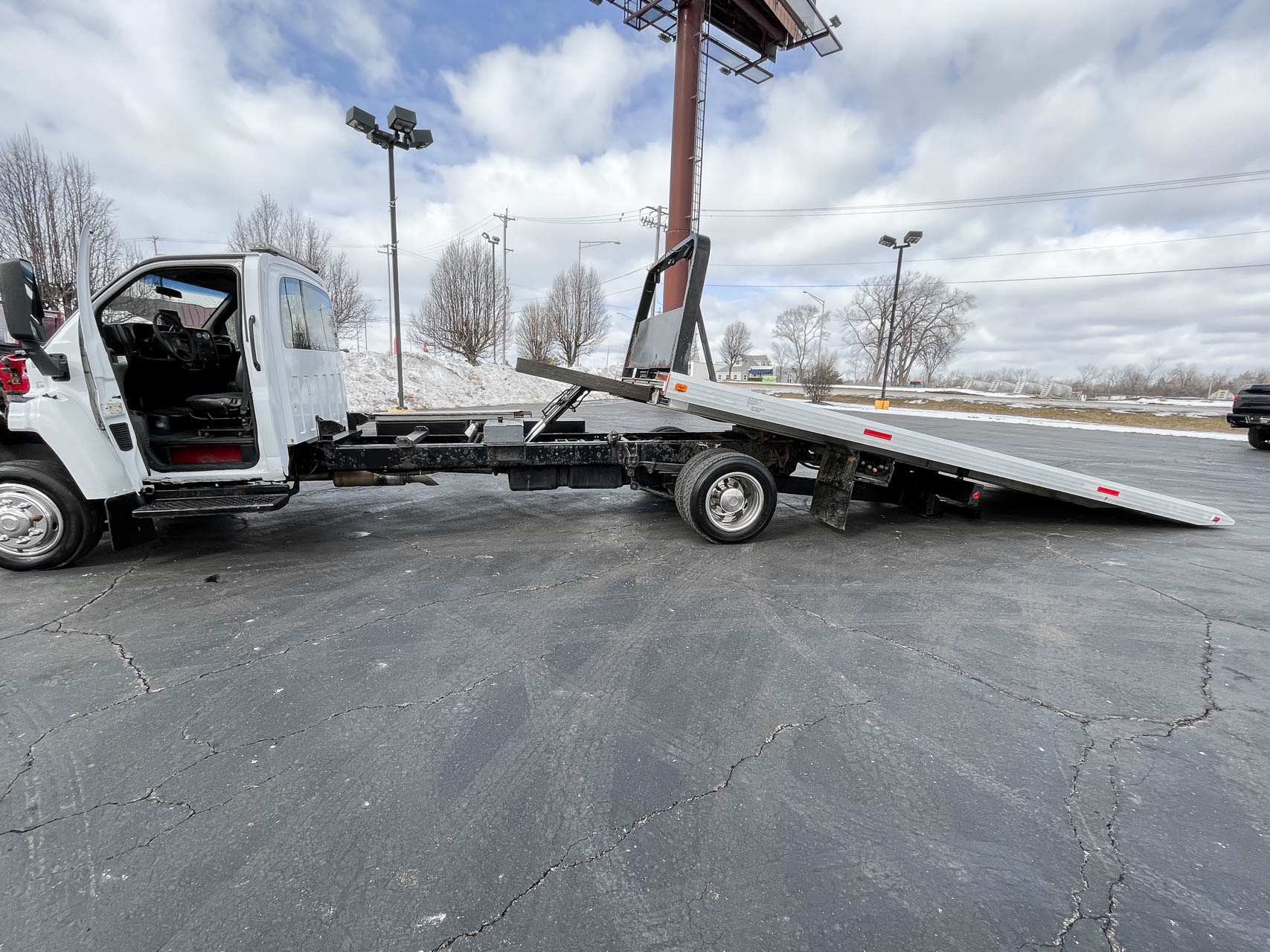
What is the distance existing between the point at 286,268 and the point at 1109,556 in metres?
7.51

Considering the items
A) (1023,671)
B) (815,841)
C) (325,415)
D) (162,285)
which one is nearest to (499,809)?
(815,841)

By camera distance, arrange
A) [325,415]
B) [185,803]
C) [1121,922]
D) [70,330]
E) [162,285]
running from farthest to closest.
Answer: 1. [325,415]
2. [162,285]
3. [70,330]
4. [185,803]
5. [1121,922]

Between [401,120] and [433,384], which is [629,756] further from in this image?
[433,384]

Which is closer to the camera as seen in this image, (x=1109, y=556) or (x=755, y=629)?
(x=755, y=629)

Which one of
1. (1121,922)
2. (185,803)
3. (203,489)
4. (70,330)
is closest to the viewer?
(1121,922)

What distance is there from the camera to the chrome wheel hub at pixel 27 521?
4.15 m

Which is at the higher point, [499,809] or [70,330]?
[70,330]

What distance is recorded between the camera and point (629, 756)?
2.43m

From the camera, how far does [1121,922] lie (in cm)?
173

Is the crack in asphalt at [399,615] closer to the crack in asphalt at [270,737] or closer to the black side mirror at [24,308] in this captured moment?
the crack in asphalt at [270,737]

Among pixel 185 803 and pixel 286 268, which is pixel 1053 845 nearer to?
pixel 185 803

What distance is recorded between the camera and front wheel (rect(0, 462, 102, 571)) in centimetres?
415

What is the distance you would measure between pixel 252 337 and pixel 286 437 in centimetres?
77

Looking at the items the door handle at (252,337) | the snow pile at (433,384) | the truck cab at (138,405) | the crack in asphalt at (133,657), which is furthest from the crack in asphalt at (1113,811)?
the snow pile at (433,384)
